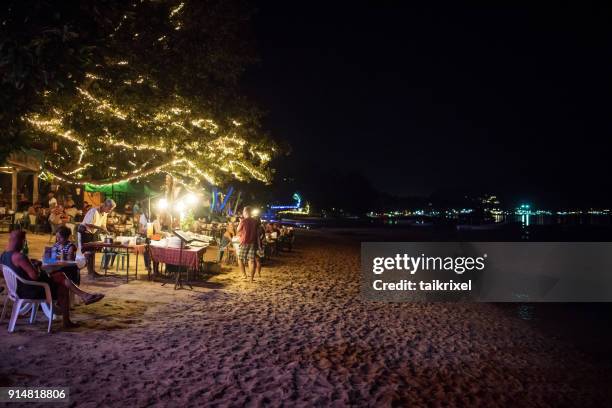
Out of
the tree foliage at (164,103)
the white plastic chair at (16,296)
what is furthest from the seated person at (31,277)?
the tree foliage at (164,103)

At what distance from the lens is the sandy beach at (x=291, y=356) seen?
4.38m

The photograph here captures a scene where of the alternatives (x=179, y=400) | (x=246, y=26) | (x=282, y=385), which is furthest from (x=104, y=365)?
(x=246, y=26)

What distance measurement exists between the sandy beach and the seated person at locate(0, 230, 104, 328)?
1.44ft

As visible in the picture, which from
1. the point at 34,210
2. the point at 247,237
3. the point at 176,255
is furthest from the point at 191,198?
the point at 176,255

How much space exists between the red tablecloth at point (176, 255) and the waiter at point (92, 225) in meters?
1.26

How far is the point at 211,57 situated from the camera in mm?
13359

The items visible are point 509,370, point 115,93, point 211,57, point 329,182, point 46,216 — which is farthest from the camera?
point 329,182

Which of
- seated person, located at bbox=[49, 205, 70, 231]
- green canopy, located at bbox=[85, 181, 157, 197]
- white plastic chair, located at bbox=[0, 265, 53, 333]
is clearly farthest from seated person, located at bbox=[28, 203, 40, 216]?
white plastic chair, located at bbox=[0, 265, 53, 333]

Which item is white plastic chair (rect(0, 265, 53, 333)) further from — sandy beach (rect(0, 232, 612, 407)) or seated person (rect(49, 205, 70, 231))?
seated person (rect(49, 205, 70, 231))

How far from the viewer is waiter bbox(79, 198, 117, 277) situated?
9.10 m

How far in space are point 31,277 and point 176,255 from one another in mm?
4044

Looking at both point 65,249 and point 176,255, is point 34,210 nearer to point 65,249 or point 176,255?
point 176,255

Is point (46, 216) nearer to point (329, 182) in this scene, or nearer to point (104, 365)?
point (104, 365)

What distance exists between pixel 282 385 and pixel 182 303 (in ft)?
13.2
